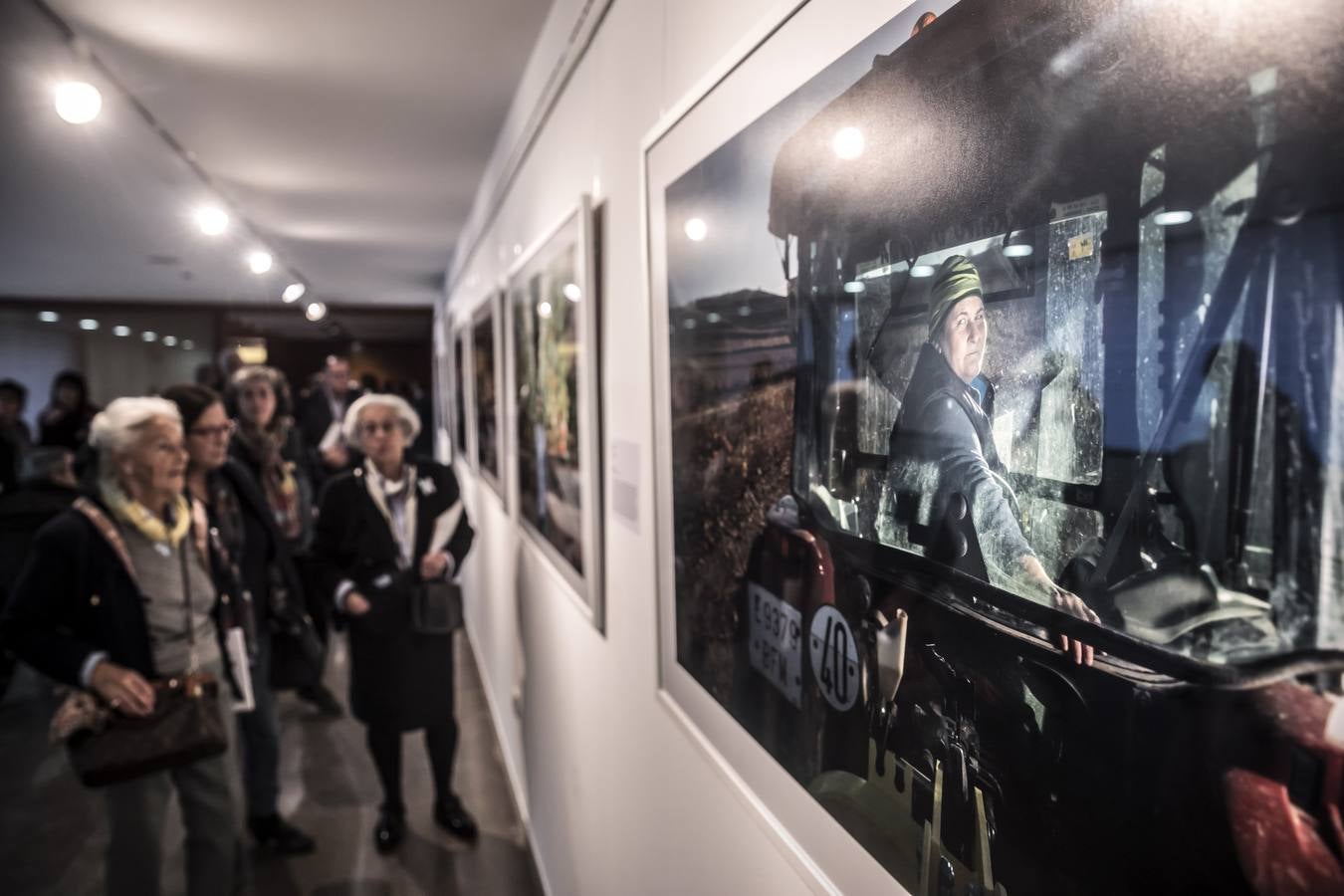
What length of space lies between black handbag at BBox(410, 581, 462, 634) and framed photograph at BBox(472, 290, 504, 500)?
2.09ft

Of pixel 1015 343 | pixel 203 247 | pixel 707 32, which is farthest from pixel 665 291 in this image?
pixel 203 247

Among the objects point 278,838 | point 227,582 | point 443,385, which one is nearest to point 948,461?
point 227,582

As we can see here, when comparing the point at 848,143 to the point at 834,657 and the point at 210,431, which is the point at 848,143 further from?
the point at 210,431

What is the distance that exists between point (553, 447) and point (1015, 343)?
2.05m

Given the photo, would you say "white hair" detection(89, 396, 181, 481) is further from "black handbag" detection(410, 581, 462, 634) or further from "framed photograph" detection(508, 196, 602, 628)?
"black handbag" detection(410, 581, 462, 634)

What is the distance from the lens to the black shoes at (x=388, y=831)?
352cm

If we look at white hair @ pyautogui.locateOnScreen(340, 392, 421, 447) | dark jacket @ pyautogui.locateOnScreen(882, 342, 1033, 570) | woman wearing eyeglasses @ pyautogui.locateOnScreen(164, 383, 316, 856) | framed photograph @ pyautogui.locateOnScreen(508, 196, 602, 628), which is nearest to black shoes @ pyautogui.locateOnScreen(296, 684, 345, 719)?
woman wearing eyeglasses @ pyautogui.locateOnScreen(164, 383, 316, 856)

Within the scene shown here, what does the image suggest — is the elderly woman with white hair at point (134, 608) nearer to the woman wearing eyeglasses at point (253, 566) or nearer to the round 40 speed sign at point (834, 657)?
the woman wearing eyeglasses at point (253, 566)

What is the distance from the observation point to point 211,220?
209 inches

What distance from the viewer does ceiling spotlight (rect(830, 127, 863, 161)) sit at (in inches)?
29.5

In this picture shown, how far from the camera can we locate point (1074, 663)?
0.52m

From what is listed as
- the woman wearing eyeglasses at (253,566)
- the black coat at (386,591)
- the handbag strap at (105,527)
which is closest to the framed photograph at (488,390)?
the black coat at (386,591)

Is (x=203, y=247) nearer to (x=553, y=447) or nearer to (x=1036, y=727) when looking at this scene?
(x=553, y=447)

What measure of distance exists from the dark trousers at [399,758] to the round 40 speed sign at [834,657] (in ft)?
10.6
